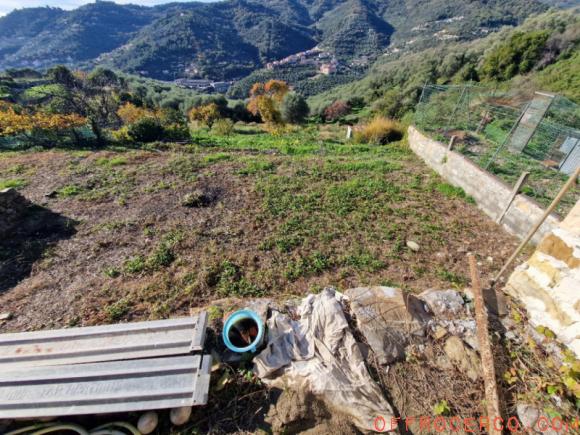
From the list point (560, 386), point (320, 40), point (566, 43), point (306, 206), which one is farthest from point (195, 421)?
→ point (320, 40)

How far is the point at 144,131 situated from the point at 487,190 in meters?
12.1

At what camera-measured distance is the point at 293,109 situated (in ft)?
67.1

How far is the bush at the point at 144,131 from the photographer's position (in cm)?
977

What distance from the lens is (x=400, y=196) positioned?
5.91m

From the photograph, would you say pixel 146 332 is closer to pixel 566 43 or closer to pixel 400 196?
pixel 400 196

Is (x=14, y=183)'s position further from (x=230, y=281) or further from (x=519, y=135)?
(x=519, y=135)

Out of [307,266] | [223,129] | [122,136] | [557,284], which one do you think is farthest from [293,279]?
[223,129]

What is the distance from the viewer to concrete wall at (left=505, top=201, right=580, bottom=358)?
92.6 inches

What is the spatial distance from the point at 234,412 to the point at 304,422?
61 centimetres

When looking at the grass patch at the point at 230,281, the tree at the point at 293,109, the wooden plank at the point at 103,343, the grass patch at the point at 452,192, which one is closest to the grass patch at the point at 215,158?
the grass patch at the point at 230,281

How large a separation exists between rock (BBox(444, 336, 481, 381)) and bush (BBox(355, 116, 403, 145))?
32.4ft

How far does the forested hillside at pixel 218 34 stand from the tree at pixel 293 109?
54567mm

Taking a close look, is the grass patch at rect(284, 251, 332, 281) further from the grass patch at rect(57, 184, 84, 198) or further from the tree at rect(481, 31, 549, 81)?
the tree at rect(481, 31, 549, 81)

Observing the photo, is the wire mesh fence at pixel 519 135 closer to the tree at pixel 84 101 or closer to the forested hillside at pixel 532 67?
the forested hillside at pixel 532 67
